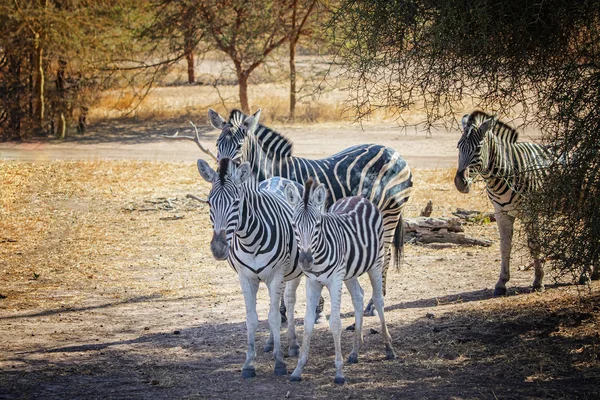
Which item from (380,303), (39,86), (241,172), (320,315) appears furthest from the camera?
(39,86)

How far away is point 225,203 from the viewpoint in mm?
6227

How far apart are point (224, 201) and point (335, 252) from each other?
1022 millimetres

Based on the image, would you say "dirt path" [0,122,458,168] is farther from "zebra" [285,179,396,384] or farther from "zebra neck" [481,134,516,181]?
"zebra" [285,179,396,384]

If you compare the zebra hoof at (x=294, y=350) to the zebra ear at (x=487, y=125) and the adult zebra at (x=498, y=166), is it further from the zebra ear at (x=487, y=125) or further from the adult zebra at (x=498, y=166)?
the zebra ear at (x=487, y=125)

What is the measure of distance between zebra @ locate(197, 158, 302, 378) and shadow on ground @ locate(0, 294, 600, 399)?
0.50 meters

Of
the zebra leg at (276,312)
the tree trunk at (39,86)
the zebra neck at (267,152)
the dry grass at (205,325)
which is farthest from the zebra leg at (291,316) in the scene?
the tree trunk at (39,86)

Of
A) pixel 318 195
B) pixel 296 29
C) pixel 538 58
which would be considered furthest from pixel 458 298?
pixel 296 29

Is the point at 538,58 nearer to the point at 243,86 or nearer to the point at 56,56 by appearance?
the point at 243,86

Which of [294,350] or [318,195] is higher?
[318,195]

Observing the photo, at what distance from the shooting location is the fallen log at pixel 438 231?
37.7 feet

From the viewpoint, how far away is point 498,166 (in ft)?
29.6

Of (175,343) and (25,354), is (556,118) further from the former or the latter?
(25,354)

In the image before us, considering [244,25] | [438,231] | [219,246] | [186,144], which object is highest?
[244,25]

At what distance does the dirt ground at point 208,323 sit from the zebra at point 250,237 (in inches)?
21.1
